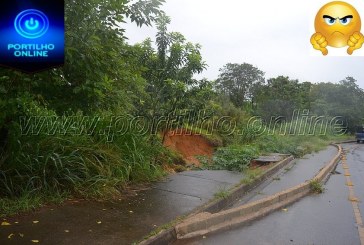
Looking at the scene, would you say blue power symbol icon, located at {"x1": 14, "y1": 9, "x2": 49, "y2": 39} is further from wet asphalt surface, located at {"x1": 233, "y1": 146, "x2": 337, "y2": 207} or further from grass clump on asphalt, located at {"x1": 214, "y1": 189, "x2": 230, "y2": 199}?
wet asphalt surface, located at {"x1": 233, "y1": 146, "x2": 337, "y2": 207}

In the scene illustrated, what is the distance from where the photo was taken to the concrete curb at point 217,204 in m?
4.44

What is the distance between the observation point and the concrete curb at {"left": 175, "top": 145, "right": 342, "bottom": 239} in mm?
4984

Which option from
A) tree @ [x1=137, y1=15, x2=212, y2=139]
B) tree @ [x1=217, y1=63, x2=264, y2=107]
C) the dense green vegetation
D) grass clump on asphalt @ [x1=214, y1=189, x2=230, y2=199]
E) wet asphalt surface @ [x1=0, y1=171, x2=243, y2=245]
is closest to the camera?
wet asphalt surface @ [x1=0, y1=171, x2=243, y2=245]

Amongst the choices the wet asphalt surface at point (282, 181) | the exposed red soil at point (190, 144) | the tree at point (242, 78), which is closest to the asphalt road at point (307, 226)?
the wet asphalt surface at point (282, 181)

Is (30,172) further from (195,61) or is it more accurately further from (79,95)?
(195,61)

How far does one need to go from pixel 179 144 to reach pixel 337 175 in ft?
24.5

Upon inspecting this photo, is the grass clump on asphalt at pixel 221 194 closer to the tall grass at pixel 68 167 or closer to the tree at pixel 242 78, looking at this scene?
the tall grass at pixel 68 167

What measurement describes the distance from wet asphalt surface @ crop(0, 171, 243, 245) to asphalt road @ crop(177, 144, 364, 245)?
2.75 ft

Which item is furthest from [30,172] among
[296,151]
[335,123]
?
[335,123]

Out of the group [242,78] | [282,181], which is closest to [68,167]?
[282,181]

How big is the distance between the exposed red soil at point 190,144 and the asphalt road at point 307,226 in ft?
27.7

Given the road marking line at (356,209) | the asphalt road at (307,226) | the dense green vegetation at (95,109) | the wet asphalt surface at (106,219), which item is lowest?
the wet asphalt surface at (106,219)

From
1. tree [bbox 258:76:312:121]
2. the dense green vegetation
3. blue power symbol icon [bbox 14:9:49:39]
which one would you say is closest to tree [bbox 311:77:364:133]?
tree [bbox 258:76:312:121]

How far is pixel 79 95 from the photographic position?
16.9 feet
